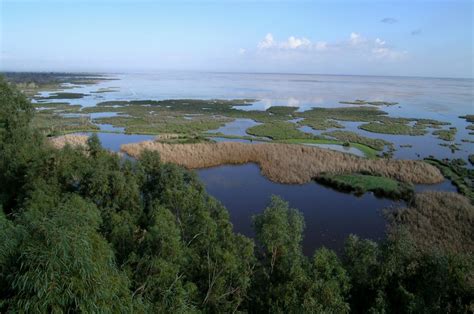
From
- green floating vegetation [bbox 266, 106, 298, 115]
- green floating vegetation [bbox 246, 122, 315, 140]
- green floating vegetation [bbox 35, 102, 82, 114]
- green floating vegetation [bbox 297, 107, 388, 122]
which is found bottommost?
green floating vegetation [bbox 246, 122, 315, 140]

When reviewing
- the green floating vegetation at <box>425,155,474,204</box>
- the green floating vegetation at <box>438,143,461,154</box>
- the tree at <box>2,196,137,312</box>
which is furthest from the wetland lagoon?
the tree at <box>2,196,137,312</box>

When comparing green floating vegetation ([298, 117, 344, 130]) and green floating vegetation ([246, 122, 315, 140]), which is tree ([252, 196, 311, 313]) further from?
green floating vegetation ([298, 117, 344, 130])

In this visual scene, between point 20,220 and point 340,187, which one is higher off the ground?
point 20,220

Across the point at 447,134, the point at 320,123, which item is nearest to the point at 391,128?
the point at 447,134

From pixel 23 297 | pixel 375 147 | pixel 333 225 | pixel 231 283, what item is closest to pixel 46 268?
pixel 23 297

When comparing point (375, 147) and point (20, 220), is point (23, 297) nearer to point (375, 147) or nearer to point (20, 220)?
point (20, 220)

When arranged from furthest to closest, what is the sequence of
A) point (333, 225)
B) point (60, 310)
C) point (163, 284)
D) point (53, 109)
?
point (53, 109), point (333, 225), point (163, 284), point (60, 310)

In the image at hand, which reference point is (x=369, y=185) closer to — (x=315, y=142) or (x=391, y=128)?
(x=315, y=142)

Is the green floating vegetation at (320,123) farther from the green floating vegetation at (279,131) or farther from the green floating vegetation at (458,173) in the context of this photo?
the green floating vegetation at (458,173)
